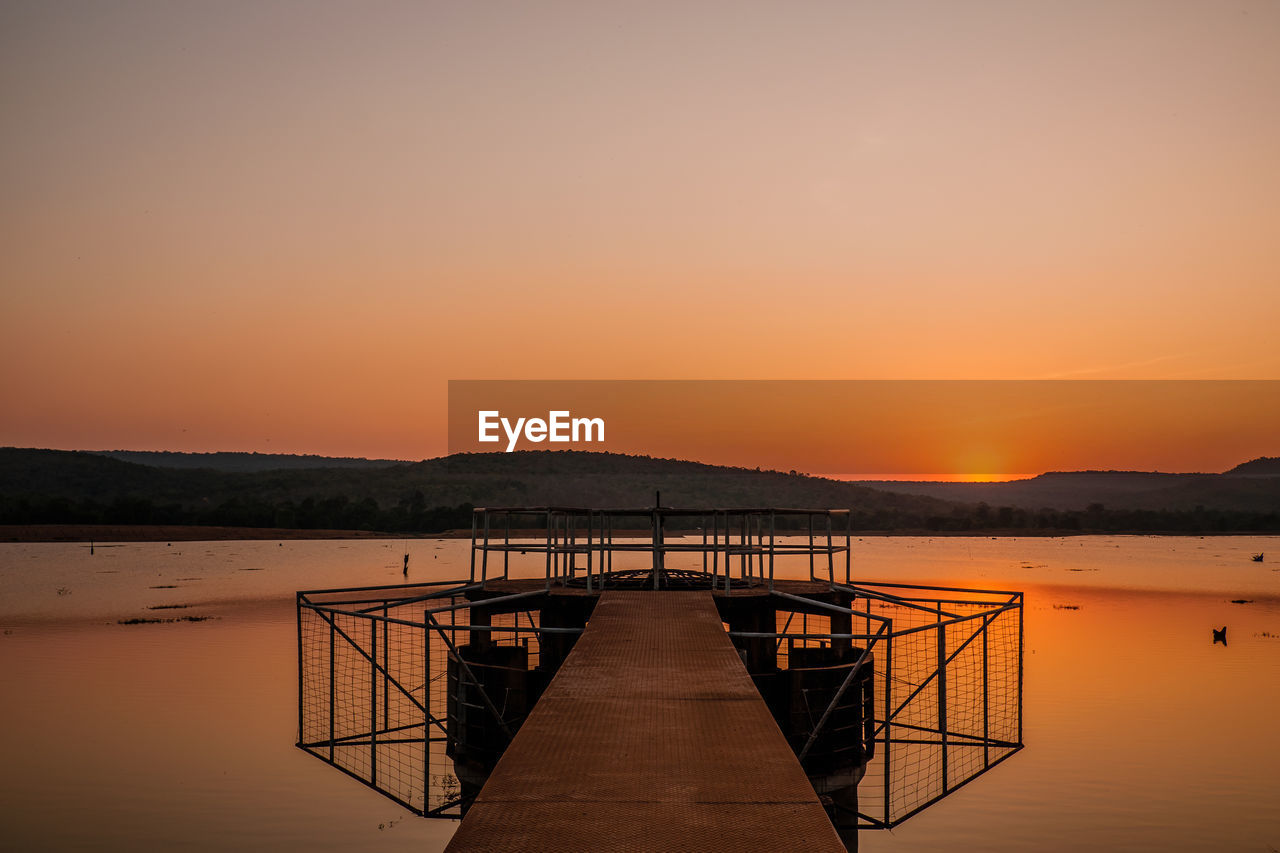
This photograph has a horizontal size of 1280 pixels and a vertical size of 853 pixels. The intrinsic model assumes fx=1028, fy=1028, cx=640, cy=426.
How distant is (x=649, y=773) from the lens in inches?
278

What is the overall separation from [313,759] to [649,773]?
2131cm

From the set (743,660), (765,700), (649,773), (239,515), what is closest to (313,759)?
(743,660)

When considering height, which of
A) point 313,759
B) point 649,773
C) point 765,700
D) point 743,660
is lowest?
point 313,759

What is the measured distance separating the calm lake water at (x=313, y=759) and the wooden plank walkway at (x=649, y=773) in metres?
12.4

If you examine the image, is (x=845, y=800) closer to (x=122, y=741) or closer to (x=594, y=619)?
(x=594, y=619)

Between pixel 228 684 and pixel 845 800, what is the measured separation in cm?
2275

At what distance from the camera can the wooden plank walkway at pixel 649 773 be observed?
587cm

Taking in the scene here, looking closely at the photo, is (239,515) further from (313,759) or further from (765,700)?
(765,700)

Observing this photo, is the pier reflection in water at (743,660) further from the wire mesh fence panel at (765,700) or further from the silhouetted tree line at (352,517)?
the silhouetted tree line at (352,517)

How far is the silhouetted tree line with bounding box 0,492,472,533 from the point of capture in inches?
5167

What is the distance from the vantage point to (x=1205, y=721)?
30438 mm

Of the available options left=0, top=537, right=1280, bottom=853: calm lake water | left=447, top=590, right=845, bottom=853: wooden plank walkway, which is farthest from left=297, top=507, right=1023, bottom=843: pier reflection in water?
left=447, top=590, right=845, bottom=853: wooden plank walkway

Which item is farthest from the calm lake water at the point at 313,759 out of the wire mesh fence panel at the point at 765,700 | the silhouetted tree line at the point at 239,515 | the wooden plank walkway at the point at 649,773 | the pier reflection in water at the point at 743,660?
the silhouetted tree line at the point at 239,515

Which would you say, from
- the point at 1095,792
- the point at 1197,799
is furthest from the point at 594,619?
the point at 1197,799
